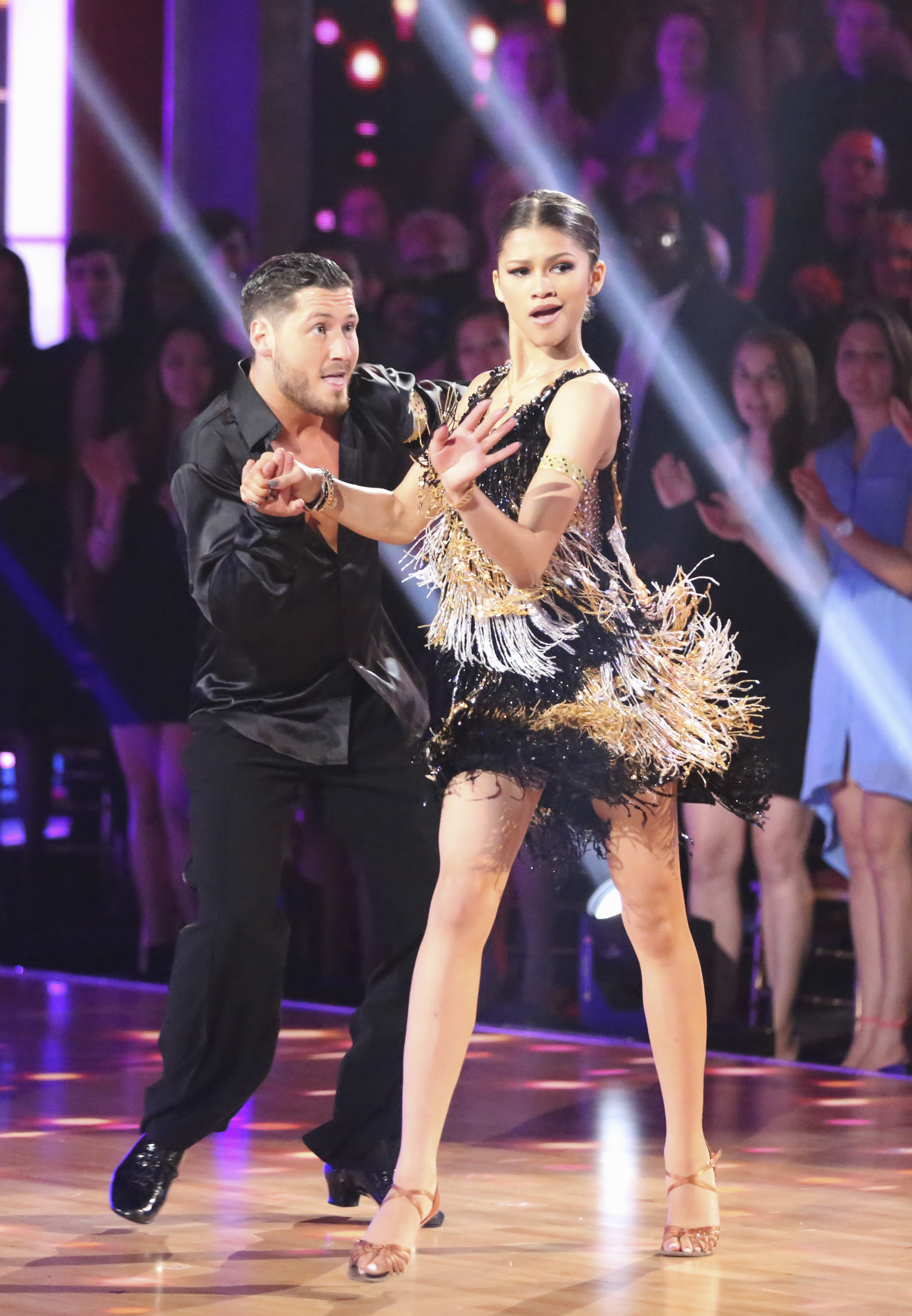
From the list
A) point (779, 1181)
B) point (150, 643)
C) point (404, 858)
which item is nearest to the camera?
point (404, 858)

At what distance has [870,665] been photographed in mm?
4785

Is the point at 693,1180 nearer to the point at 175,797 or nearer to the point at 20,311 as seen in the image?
the point at 175,797

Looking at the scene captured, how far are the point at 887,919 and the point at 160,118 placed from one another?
3480 millimetres

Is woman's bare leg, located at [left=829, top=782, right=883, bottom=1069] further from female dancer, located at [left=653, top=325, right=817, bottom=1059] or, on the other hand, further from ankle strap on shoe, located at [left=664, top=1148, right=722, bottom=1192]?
ankle strap on shoe, located at [left=664, top=1148, right=722, bottom=1192]

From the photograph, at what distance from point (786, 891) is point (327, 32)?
2850mm

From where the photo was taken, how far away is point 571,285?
9.15 ft

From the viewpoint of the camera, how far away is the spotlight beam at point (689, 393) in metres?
4.78

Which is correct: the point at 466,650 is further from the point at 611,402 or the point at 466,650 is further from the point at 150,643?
the point at 150,643

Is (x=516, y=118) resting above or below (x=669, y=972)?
above

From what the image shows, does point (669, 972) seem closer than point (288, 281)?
Yes

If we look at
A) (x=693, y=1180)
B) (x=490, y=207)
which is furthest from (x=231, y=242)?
(x=693, y=1180)

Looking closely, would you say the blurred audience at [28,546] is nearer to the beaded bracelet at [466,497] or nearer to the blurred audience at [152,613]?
the blurred audience at [152,613]

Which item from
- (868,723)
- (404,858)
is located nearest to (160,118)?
(868,723)

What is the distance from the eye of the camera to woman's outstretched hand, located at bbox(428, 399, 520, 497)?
2.49 metres
